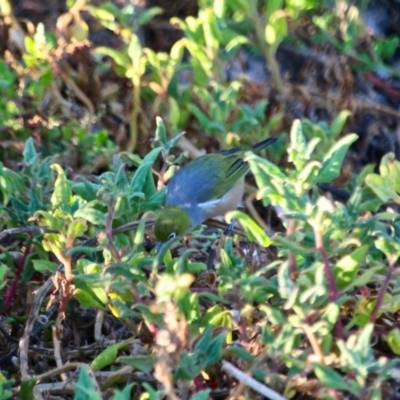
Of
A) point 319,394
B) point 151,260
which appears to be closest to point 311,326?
point 319,394

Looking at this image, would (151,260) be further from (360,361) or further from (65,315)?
(360,361)

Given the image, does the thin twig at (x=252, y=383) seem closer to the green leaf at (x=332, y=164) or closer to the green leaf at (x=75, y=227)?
the green leaf at (x=332, y=164)

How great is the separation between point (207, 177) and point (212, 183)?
0.18 ft

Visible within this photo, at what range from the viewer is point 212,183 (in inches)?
174

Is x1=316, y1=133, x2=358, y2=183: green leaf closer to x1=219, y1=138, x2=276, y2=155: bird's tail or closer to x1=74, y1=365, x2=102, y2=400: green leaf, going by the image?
x1=74, y1=365, x2=102, y2=400: green leaf

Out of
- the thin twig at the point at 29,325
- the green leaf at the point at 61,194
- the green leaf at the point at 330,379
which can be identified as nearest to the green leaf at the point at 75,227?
the green leaf at the point at 61,194

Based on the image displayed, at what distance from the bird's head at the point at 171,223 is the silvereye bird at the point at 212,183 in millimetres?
379

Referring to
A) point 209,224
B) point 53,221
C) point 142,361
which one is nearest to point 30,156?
point 53,221

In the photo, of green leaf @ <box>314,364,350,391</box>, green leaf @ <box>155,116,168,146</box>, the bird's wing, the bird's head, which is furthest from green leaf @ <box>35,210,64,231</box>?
the bird's wing

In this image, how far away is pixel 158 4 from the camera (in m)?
5.38

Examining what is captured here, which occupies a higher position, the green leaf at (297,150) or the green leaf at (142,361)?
the green leaf at (297,150)

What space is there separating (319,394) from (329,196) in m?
2.24

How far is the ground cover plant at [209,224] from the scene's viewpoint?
1.92 m

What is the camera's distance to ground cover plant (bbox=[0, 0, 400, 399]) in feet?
6.29
